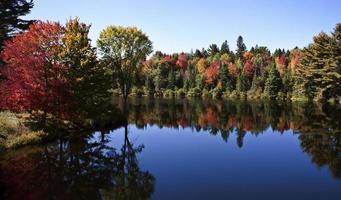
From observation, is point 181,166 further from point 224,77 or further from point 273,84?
point 224,77

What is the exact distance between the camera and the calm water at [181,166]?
16484 mm

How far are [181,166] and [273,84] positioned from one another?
76.5 metres

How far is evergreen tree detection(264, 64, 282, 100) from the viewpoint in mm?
92562

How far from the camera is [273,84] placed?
93562mm

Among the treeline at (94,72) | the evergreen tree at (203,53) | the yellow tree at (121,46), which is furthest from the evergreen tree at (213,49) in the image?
the yellow tree at (121,46)

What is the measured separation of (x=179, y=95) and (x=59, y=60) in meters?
84.2

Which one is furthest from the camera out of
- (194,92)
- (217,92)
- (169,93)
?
(169,93)

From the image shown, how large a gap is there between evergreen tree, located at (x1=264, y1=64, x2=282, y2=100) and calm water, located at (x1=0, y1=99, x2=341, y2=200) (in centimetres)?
5822

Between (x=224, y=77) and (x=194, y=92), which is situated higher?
(x=224, y=77)

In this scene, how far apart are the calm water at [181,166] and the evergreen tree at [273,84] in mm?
58218

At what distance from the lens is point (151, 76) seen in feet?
404

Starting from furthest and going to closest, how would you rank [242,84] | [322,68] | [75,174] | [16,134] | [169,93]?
1. [169,93]
2. [242,84]
3. [322,68]
4. [16,134]
5. [75,174]

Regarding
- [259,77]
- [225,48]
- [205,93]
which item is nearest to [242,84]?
[259,77]

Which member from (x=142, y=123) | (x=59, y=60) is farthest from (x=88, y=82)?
(x=142, y=123)
